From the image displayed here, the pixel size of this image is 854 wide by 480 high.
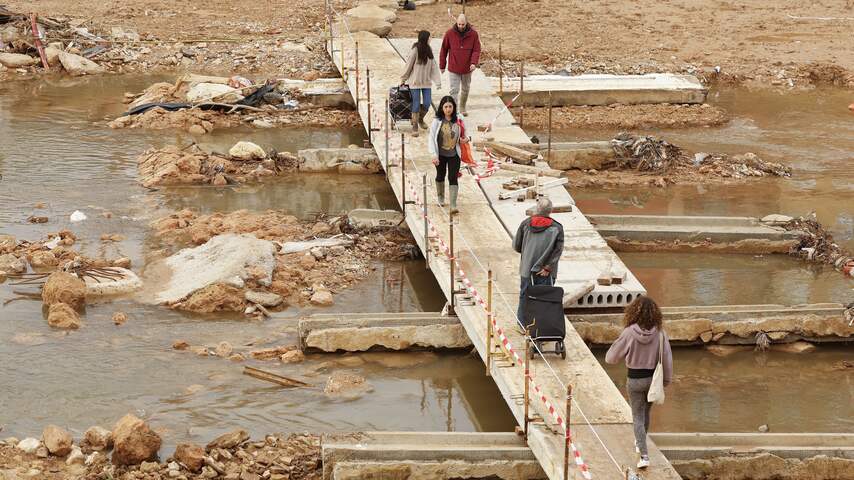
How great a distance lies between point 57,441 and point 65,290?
3.50 meters

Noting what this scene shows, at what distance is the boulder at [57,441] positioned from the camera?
36.6 ft

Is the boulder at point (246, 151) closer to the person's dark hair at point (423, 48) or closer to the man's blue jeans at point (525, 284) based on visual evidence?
the person's dark hair at point (423, 48)

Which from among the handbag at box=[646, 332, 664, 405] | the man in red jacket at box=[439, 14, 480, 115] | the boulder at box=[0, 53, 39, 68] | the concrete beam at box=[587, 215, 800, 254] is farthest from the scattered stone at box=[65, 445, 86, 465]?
the boulder at box=[0, 53, 39, 68]

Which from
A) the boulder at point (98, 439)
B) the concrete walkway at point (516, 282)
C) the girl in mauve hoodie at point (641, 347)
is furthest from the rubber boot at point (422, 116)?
the girl in mauve hoodie at point (641, 347)

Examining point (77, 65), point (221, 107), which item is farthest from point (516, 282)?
point (77, 65)

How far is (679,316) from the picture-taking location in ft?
44.2

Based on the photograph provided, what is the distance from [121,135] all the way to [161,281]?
6972mm

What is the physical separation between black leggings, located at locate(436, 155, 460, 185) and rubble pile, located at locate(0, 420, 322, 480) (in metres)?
4.45

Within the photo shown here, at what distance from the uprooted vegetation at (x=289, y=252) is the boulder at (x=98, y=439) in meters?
3.19

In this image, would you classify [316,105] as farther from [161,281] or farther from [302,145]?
[161,281]

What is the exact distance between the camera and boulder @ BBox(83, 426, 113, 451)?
1133cm

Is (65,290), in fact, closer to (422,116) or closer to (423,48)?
(423,48)

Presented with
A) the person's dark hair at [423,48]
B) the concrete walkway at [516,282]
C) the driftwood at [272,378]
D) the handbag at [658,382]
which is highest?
the person's dark hair at [423,48]

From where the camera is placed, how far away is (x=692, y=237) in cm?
1641
